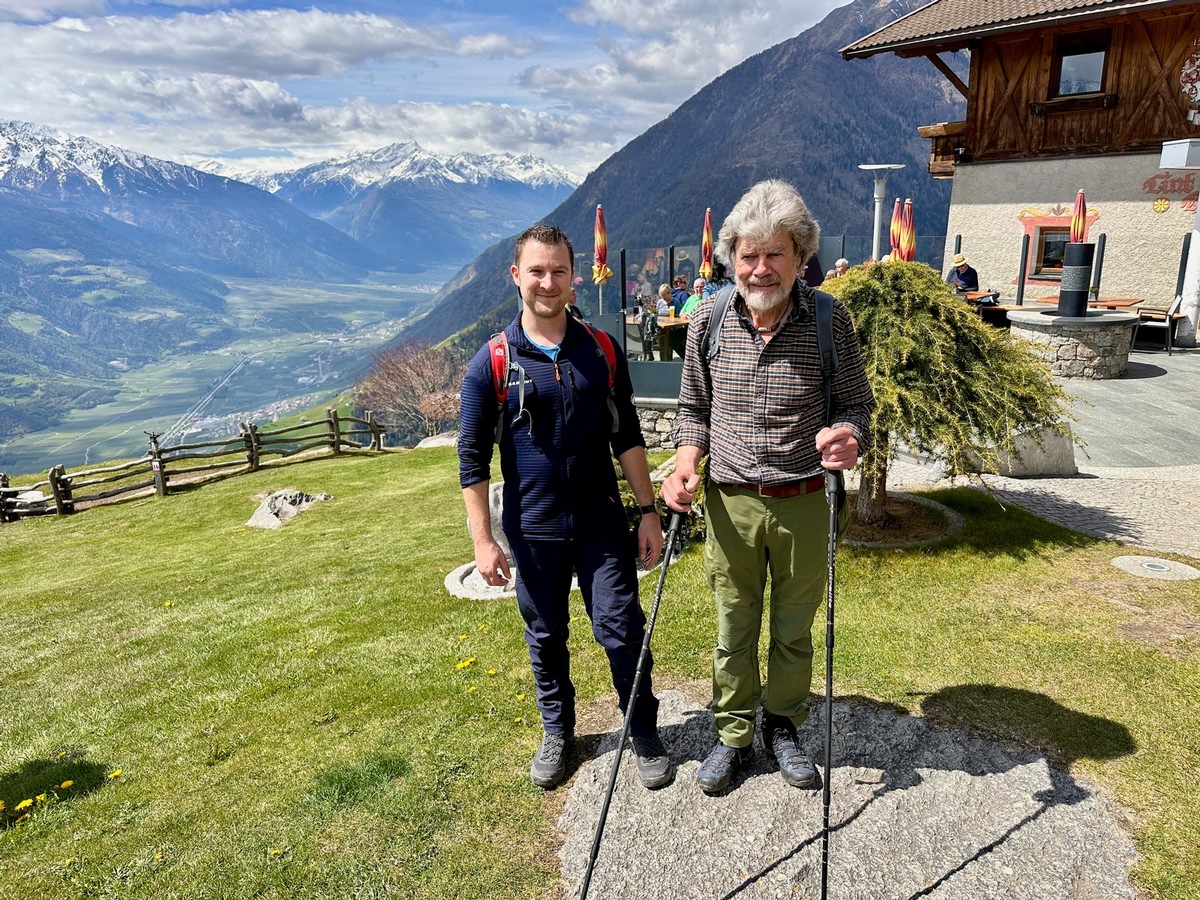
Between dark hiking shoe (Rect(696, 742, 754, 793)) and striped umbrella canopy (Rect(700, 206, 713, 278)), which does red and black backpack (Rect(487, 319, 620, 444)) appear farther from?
striped umbrella canopy (Rect(700, 206, 713, 278))

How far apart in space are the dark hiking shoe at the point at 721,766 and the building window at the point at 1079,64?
72.0 ft

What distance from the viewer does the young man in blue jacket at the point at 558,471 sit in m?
3.35

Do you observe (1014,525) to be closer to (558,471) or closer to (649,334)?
(558,471)

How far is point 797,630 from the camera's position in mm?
3434

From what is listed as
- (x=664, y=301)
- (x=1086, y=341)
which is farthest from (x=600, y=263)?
(x=1086, y=341)

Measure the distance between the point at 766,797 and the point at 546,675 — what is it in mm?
1257

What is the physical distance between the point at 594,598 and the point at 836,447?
54.1 inches

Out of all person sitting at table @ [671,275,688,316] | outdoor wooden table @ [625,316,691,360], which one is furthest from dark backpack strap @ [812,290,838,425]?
person sitting at table @ [671,275,688,316]

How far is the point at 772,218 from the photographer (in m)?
2.98

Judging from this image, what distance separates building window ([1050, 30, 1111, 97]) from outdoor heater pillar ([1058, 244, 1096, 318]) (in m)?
8.28

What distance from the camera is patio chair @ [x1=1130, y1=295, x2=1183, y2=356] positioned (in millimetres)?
16312

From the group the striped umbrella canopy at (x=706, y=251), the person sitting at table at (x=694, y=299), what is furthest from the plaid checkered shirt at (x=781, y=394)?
the striped umbrella canopy at (x=706, y=251)

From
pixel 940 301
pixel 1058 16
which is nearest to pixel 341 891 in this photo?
pixel 940 301

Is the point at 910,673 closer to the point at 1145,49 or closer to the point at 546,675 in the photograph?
the point at 546,675
